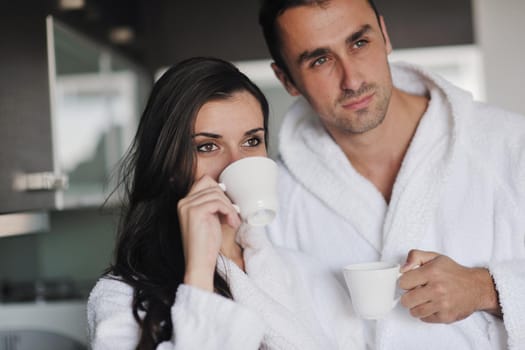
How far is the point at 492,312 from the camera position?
1457mm

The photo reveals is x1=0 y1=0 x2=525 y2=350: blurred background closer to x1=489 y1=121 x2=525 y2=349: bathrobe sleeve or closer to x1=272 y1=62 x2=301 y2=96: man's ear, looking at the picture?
x1=272 y1=62 x2=301 y2=96: man's ear

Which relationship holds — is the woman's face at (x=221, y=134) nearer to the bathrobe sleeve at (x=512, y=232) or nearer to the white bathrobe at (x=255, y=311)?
the white bathrobe at (x=255, y=311)

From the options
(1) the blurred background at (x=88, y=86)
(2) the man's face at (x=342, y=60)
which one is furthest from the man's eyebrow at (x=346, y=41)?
(1) the blurred background at (x=88, y=86)

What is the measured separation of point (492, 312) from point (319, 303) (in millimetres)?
390

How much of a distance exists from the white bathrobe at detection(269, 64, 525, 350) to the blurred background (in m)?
0.62

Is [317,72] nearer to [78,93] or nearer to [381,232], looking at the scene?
[381,232]

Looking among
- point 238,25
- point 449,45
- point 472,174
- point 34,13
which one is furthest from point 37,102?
point 449,45

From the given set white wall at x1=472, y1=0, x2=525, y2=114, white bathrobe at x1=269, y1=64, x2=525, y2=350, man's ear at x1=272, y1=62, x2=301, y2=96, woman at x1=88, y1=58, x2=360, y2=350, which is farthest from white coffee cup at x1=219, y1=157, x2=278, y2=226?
white wall at x1=472, y1=0, x2=525, y2=114

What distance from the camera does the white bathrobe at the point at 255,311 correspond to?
3.85ft

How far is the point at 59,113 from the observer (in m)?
2.47

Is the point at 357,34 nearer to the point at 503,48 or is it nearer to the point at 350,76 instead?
the point at 350,76

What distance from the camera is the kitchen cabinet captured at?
163 cm

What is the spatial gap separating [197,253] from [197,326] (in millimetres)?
131

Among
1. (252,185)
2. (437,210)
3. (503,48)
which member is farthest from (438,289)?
(503,48)
